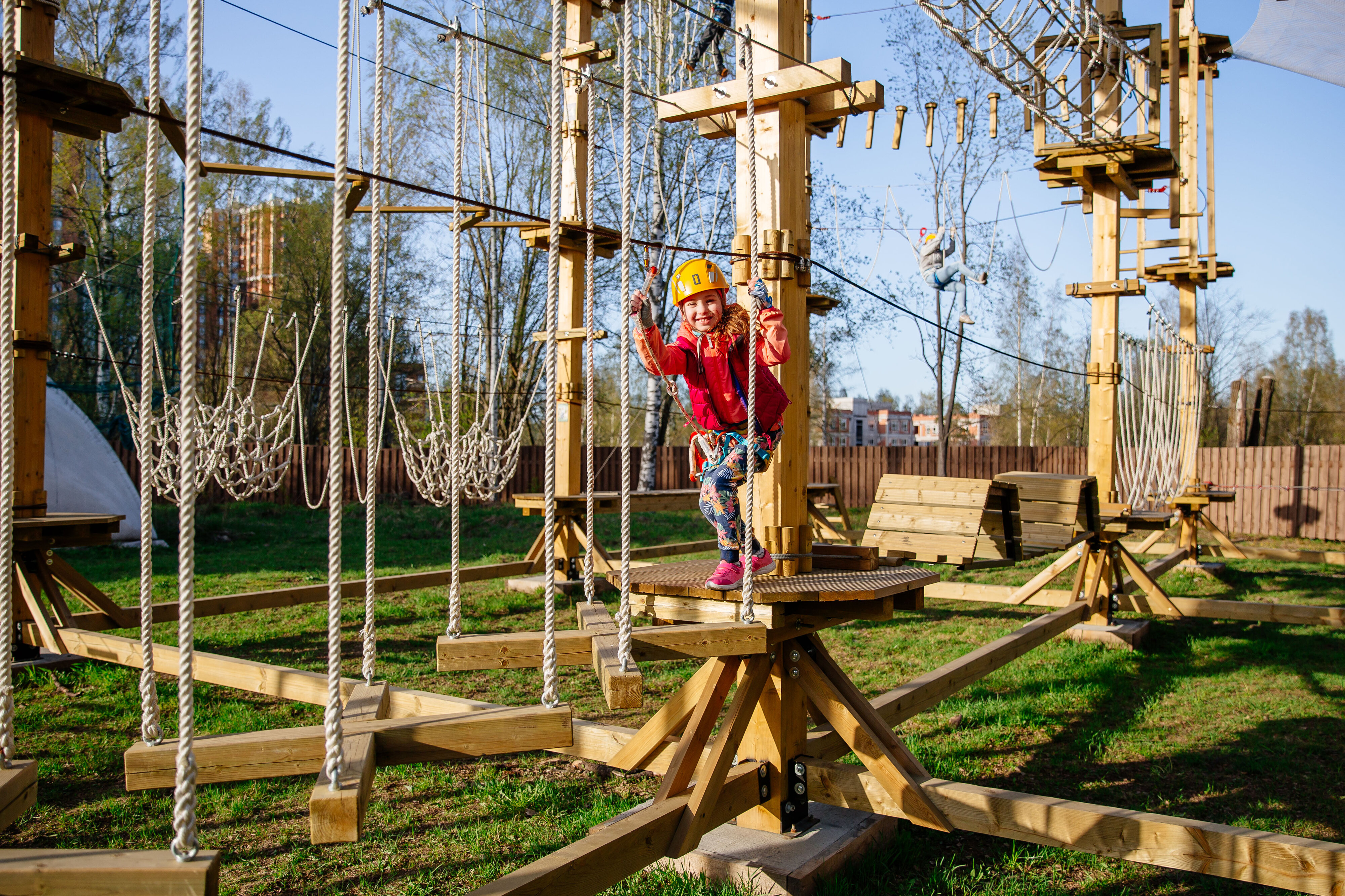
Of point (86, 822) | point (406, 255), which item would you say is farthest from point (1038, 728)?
point (406, 255)

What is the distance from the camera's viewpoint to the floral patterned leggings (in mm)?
3297

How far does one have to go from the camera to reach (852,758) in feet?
14.5

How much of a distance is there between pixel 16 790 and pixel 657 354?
2.15m

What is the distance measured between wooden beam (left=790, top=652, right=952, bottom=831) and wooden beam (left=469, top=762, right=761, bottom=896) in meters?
0.51

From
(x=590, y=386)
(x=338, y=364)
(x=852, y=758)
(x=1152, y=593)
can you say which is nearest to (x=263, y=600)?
(x=590, y=386)

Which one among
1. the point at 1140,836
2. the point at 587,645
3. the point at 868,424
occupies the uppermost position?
the point at 868,424

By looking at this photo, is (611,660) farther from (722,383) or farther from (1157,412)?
(1157,412)

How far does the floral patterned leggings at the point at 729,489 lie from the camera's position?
330cm

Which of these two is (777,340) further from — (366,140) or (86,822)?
(366,140)

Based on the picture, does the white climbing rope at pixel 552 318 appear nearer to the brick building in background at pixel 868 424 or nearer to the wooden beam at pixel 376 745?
the wooden beam at pixel 376 745

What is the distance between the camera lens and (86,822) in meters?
3.56

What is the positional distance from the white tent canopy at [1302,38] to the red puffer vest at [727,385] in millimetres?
4592

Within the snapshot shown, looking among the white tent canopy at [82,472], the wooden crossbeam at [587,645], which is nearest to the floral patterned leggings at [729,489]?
the wooden crossbeam at [587,645]

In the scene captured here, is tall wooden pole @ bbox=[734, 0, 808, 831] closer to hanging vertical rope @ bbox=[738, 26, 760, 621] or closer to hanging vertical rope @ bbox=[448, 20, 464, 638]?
hanging vertical rope @ bbox=[738, 26, 760, 621]
